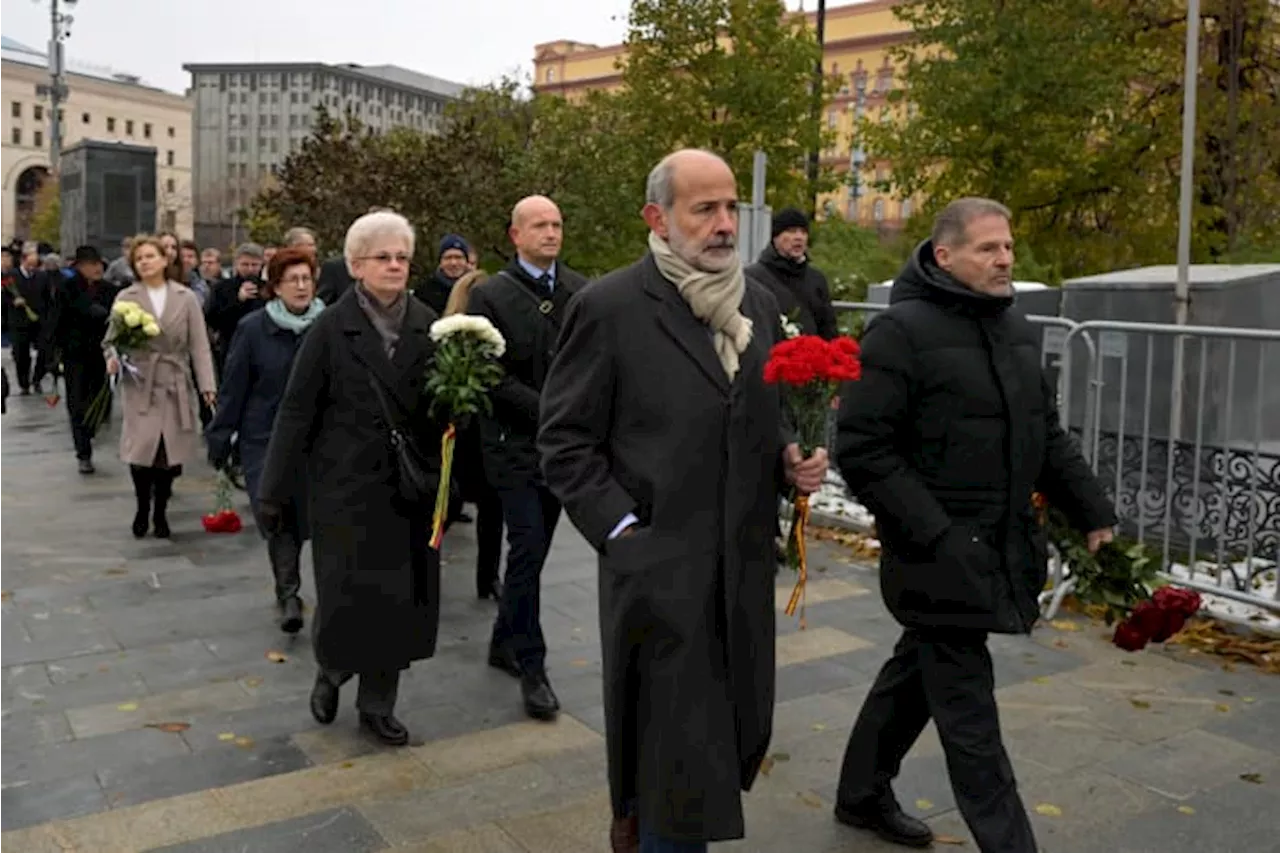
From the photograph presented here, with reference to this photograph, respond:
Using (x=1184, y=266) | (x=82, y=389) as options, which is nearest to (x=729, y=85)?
(x=82, y=389)

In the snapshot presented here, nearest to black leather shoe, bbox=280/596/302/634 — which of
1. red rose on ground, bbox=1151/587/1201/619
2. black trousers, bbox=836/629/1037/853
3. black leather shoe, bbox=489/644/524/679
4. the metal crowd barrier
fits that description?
black leather shoe, bbox=489/644/524/679

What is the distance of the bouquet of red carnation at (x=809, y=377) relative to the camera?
3525mm

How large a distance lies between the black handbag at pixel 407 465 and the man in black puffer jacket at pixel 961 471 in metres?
1.95

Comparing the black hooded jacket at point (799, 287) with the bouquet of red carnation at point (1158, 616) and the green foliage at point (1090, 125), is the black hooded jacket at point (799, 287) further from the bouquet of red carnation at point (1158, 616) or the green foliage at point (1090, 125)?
the green foliage at point (1090, 125)

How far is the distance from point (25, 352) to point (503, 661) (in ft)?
51.4

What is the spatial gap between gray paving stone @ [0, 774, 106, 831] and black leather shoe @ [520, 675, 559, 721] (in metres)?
1.68

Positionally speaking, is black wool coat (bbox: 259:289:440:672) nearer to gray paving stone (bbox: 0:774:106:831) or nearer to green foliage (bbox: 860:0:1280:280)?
gray paving stone (bbox: 0:774:106:831)

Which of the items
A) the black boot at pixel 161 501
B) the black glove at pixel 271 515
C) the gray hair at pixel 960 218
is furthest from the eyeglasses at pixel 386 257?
the black boot at pixel 161 501

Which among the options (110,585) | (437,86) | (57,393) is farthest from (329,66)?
(110,585)

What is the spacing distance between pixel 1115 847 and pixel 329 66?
435 feet

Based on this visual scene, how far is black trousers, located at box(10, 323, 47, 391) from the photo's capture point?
1905 cm

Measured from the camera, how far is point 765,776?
4879 millimetres

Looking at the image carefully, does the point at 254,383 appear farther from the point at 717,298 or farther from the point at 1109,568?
the point at 1109,568

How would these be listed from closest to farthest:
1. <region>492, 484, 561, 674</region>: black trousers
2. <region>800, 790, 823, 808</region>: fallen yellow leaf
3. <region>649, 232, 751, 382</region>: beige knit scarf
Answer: <region>649, 232, 751, 382</region>: beige knit scarf < <region>800, 790, 823, 808</region>: fallen yellow leaf < <region>492, 484, 561, 674</region>: black trousers
